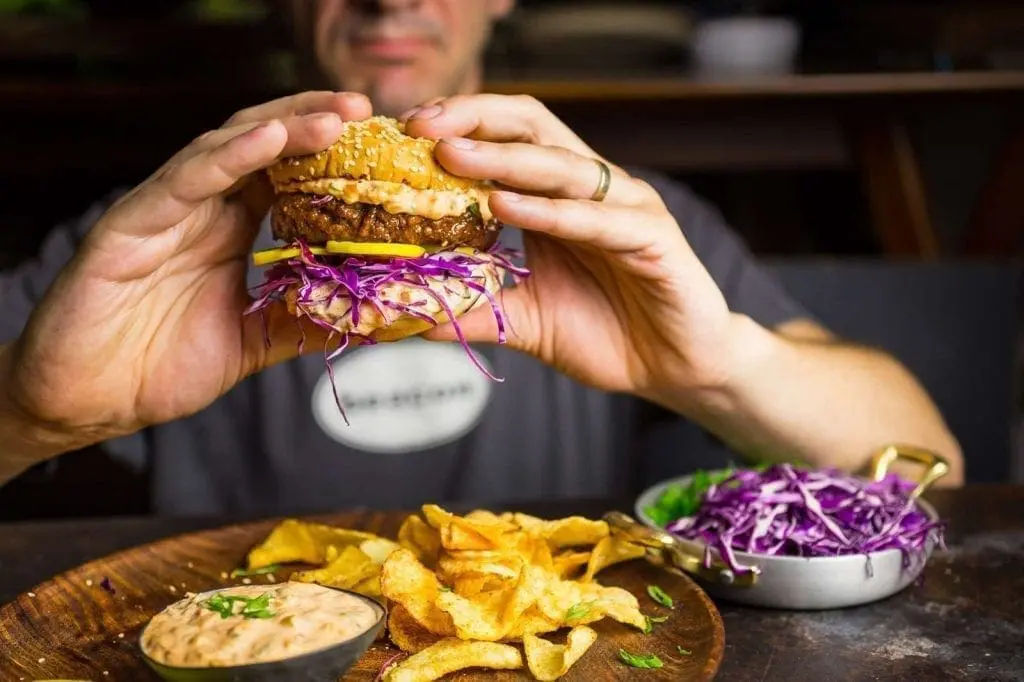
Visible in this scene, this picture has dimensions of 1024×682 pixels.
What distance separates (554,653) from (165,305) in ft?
2.78

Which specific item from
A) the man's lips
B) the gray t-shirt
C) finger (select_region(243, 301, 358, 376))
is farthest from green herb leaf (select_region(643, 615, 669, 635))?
the man's lips

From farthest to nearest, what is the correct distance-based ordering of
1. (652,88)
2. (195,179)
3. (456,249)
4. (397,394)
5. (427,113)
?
(652,88) < (397,394) < (456,249) < (427,113) < (195,179)

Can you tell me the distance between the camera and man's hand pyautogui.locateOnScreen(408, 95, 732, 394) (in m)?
1.43

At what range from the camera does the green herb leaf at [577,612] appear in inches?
49.3

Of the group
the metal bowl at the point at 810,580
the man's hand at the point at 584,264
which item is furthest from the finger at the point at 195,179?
the metal bowl at the point at 810,580

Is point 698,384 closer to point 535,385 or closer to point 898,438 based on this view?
point 898,438

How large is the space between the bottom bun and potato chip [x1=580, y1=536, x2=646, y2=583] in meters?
0.36

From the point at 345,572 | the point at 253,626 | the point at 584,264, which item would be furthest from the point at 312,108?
the point at 253,626

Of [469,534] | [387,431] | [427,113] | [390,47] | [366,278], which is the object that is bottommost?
[387,431]

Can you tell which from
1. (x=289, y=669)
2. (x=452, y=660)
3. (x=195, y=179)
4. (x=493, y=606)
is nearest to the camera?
(x=289, y=669)

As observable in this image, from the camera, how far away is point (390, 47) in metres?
2.58

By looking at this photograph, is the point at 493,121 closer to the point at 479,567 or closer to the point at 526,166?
the point at 526,166

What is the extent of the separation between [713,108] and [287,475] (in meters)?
1.92

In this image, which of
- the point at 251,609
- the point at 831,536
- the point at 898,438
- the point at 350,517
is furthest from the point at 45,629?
the point at 898,438
